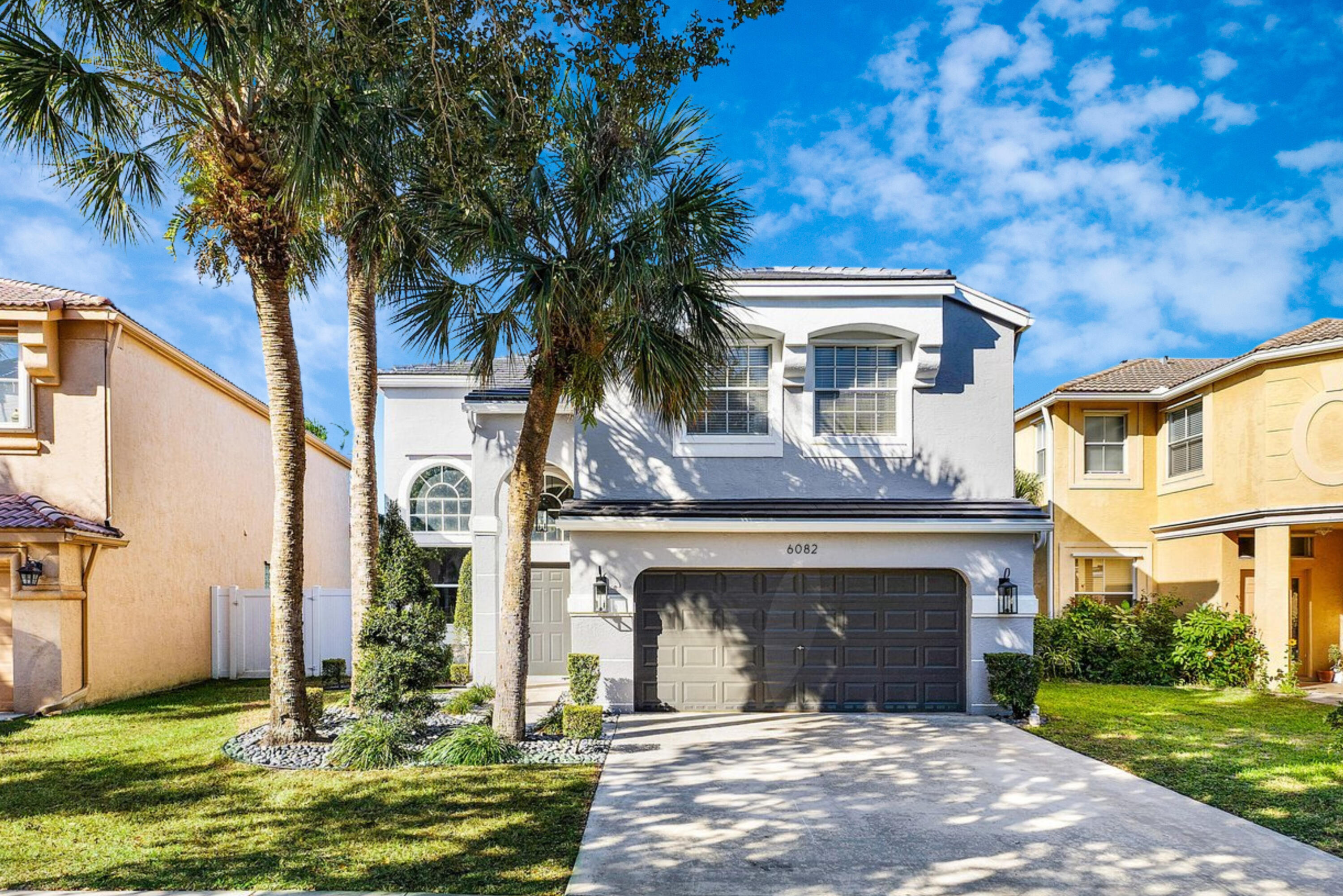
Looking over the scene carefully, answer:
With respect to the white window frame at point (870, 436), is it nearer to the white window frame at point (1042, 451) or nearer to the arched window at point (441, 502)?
→ the white window frame at point (1042, 451)

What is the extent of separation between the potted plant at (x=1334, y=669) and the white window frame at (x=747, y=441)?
12.5 m

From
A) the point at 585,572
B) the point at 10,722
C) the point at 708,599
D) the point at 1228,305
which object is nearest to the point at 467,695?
the point at 585,572

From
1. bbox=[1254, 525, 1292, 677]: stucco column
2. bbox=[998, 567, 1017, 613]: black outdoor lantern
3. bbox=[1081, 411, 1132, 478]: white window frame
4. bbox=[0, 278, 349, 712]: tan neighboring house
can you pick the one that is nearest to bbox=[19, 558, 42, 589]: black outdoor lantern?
bbox=[0, 278, 349, 712]: tan neighboring house

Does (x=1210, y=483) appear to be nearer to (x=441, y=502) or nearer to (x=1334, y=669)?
(x=1334, y=669)

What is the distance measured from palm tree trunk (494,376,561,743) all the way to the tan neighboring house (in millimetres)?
7208

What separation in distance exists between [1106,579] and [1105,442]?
10.4ft

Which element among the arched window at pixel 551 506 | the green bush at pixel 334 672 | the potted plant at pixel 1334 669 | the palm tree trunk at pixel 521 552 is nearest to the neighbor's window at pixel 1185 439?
the potted plant at pixel 1334 669

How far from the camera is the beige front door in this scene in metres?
15.6

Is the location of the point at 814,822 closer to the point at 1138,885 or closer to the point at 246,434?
the point at 1138,885

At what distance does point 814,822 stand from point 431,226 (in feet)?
24.1

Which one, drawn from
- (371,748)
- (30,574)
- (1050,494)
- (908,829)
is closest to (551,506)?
(371,748)

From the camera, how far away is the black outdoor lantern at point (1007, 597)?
11.9 m

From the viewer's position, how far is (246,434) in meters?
18.6

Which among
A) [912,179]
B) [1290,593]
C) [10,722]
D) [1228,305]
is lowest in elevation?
[10,722]
